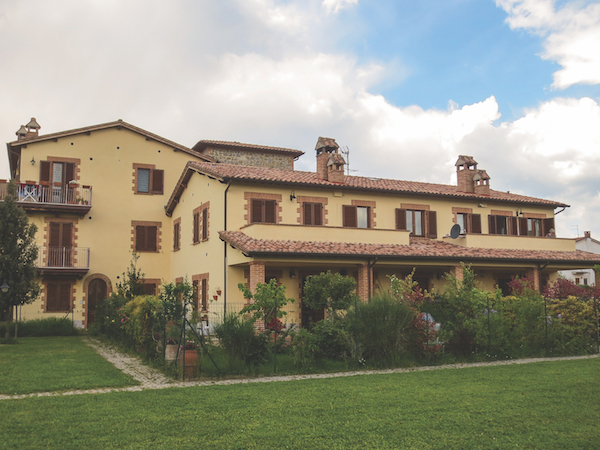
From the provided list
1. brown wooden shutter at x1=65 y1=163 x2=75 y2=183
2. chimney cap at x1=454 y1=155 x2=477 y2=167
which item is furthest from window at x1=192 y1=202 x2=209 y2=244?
chimney cap at x1=454 y1=155 x2=477 y2=167

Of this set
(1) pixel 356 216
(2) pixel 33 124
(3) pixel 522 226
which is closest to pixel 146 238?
(2) pixel 33 124

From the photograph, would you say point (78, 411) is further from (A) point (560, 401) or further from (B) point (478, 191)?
(B) point (478, 191)

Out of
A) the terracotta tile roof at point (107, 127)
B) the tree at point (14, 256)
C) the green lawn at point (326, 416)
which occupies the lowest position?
the green lawn at point (326, 416)

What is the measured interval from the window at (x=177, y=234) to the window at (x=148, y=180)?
77.0 inches

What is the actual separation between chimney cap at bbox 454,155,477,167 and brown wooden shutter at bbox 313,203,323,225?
29.8ft

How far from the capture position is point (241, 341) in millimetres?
12258

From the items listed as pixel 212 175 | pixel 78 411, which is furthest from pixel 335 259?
pixel 78 411

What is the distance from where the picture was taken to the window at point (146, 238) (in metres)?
27.3

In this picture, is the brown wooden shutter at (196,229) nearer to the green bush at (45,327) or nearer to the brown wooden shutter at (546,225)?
the green bush at (45,327)

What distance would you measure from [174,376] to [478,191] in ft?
63.9

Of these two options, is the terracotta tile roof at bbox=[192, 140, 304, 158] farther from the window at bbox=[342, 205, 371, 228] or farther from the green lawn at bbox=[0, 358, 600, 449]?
the green lawn at bbox=[0, 358, 600, 449]

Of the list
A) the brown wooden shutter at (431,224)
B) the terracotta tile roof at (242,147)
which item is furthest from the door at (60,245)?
the brown wooden shutter at (431,224)

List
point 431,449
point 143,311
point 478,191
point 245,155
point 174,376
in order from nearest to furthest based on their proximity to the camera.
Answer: point 431,449 < point 174,376 < point 143,311 < point 478,191 < point 245,155

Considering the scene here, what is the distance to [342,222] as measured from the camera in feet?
73.9
